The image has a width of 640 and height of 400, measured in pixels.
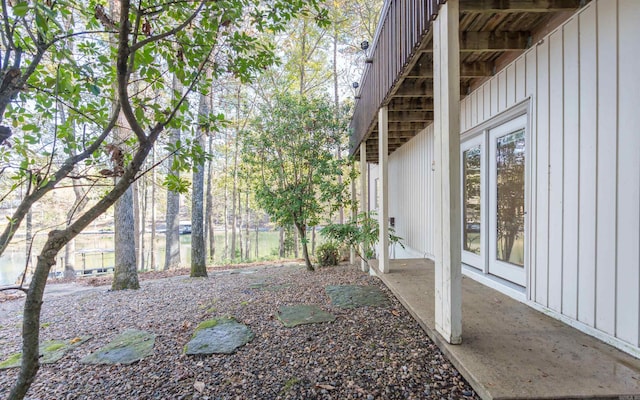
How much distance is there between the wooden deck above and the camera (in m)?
2.25

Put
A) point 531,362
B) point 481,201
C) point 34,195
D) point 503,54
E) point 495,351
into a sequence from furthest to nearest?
point 481,201 → point 503,54 → point 495,351 → point 531,362 → point 34,195

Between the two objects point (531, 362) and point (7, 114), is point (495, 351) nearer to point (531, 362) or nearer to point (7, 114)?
point (531, 362)

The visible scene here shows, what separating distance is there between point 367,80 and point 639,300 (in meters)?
4.36

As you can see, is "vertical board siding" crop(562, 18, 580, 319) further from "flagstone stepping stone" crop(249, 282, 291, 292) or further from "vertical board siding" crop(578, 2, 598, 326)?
"flagstone stepping stone" crop(249, 282, 291, 292)

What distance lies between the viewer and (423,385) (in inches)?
74.9

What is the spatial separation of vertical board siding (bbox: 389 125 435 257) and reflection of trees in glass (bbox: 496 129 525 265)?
1.65 metres

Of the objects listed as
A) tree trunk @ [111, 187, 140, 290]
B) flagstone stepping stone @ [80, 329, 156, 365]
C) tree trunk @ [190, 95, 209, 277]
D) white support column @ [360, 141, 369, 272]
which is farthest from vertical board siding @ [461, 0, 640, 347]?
tree trunk @ [111, 187, 140, 290]

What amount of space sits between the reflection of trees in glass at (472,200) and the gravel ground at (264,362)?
Result: 4.47 ft

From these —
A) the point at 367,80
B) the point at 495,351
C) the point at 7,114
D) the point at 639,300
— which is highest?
the point at 367,80

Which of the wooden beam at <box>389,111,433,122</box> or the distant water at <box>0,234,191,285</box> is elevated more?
the wooden beam at <box>389,111,433,122</box>


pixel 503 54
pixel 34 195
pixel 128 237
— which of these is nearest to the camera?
pixel 34 195

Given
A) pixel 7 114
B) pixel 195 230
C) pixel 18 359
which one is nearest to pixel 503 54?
pixel 7 114

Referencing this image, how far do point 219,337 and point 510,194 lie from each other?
3.29m

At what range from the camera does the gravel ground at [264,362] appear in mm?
1954
